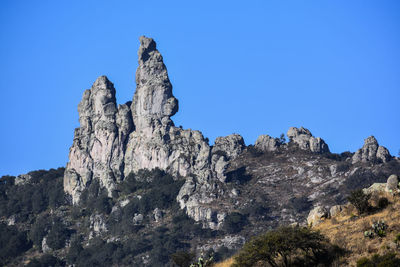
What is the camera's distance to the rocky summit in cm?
15888

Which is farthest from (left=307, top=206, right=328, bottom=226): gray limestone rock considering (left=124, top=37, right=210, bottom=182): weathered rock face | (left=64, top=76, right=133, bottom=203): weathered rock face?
(left=64, top=76, right=133, bottom=203): weathered rock face

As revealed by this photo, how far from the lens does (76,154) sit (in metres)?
197

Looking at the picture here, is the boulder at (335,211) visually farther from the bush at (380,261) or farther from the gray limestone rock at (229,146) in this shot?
the gray limestone rock at (229,146)

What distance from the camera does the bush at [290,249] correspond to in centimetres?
5359

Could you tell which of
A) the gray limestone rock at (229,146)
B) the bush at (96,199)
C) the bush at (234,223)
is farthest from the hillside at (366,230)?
the gray limestone rock at (229,146)

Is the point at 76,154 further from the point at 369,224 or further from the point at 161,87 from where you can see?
the point at 369,224

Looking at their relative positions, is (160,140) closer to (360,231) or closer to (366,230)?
(360,231)

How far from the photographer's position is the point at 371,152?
6914 inches

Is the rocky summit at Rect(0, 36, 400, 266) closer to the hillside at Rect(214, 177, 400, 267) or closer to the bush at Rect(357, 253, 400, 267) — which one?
the hillside at Rect(214, 177, 400, 267)

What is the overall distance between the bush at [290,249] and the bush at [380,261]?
3506mm

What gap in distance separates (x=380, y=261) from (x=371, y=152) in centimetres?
13006

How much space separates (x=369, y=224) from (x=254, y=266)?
34.9ft

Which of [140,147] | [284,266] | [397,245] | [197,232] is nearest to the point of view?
[397,245]

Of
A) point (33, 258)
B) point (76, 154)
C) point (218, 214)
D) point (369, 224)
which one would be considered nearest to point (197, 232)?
point (218, 214)
